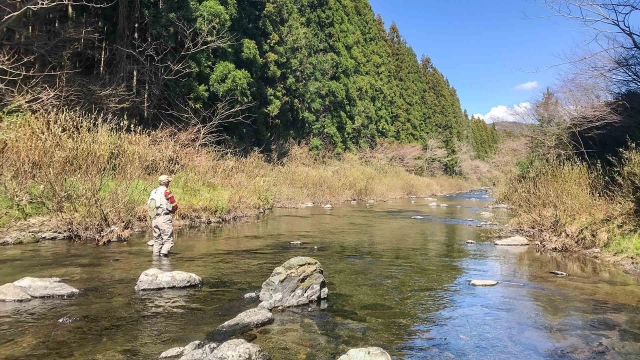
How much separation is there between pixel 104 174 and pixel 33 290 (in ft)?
21.8

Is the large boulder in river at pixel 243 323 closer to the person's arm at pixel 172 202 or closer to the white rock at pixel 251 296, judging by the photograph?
the white rock at pixel 251 296

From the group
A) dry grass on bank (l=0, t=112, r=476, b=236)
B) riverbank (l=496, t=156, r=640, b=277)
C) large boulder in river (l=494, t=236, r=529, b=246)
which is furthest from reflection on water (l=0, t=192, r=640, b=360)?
dry grass on bank (l=0, t=112, r=476, b=236)

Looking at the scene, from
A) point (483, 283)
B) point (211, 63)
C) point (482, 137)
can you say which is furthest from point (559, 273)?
point (482, 137)

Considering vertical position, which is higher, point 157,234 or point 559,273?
point 157,234

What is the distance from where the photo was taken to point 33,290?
7.53 meters

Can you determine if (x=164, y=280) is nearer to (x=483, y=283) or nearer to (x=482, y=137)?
(x=483, y=283)

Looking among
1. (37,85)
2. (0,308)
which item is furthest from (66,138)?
(0,308)

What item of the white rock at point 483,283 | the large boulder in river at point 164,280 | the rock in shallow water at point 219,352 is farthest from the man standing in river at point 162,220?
the white rock at point 483,283

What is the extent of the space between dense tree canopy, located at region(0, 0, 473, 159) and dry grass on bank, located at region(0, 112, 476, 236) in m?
3.01

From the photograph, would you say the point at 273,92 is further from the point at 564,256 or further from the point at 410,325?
the point at 410,325

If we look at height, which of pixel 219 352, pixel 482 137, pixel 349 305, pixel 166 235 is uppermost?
pixel 482 137

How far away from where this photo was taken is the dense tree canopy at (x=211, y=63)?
20.5 metres

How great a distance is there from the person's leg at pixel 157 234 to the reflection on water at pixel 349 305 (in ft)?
1.44

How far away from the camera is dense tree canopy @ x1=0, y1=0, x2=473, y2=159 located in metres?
20.5
